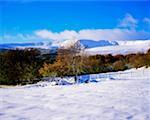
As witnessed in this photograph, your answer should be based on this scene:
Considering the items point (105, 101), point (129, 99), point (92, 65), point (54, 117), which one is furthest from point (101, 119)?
point (92, 65)

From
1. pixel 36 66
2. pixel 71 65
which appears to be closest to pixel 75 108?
pixel 71 65

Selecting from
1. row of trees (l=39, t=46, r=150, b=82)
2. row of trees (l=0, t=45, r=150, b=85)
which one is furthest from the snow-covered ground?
row of trees (l=39, t=46, r=150, b=82)

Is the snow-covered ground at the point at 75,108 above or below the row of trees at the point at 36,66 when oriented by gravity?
below

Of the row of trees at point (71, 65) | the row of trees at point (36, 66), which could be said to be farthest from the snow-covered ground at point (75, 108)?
the row of trees at point (71, 65)

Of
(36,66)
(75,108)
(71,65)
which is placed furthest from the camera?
(36,66)

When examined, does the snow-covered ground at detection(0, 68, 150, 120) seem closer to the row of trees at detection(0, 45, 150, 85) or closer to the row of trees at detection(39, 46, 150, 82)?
the row of trees at detection(0, 45, 150, 85)

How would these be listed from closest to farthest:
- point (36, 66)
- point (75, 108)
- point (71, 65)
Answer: point (75, 108) → point (71, 65) → point (36, 66)

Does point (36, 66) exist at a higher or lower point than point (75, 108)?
higher

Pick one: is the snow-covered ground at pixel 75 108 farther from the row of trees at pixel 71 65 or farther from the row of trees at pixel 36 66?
the row of trees at pixel 71 65

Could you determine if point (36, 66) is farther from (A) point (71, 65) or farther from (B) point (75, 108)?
(B) point (75, 108)

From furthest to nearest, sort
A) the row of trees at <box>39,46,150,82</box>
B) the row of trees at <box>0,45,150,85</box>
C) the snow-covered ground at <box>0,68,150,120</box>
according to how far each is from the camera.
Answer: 1. the row of trees at <box>39,46,150,82</box>
2. the row of trees at <box>0,45,150,85</box>
3. the snow-covered ground at <box>0,68,150,120</box>

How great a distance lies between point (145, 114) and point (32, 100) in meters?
3.01

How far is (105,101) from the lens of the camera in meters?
8.72

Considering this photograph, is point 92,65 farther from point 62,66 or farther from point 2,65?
point 2,65
